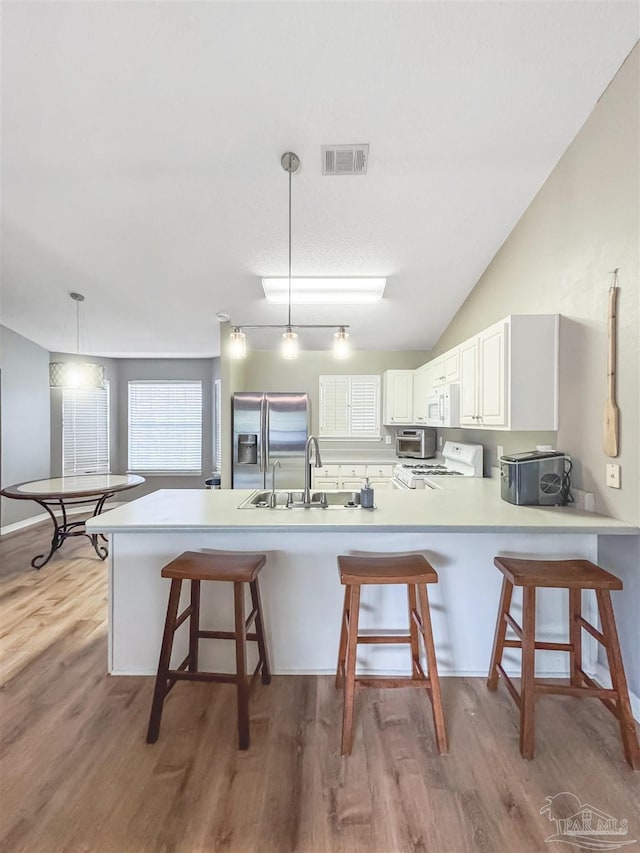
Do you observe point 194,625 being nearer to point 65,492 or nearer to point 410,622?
point 410,622

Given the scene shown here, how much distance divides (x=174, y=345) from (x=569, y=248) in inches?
176

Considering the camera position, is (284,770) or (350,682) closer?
(284,770)

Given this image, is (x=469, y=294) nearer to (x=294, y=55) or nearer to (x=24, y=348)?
(x=294, y=55)

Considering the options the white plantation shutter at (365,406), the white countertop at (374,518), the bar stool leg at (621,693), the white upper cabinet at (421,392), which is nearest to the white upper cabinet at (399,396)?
the white upper cabinet at (421,392)

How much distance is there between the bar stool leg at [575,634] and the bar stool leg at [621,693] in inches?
9.9

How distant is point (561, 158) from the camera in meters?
2.31

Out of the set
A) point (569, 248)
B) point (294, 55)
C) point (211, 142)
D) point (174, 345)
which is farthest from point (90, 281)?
point (569, 248)

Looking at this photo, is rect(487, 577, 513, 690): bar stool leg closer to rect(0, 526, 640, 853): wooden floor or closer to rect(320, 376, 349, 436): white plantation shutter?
rect(0, 526, 640, 853): wooden floor

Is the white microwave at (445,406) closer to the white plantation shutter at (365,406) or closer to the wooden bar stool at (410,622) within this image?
the white plantation shutter at (365,406)

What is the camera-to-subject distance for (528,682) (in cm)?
161

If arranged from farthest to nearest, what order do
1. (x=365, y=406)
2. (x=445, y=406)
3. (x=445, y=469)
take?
(x=365, y=406)
(x=445, y=469)
(x=445, y=406)

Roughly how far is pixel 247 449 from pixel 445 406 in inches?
86.8

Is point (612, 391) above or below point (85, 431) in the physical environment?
above

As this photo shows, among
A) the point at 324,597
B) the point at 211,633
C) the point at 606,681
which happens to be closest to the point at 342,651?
the point at 324,597
